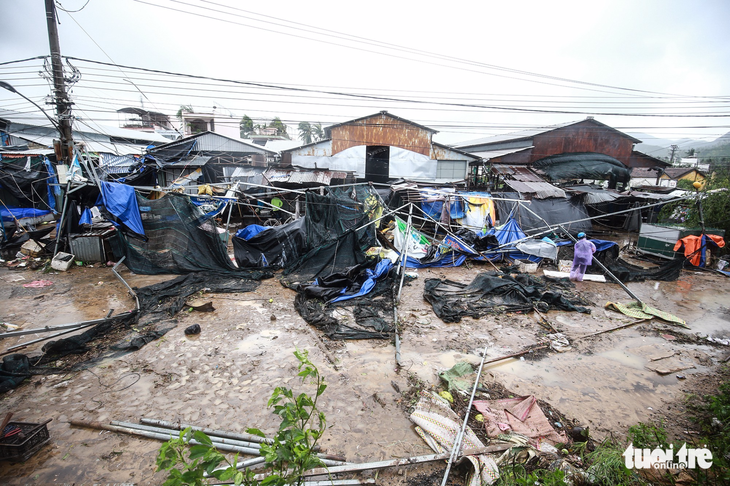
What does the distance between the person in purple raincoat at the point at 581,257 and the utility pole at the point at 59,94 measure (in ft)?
52.6

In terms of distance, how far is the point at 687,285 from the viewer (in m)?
9.36

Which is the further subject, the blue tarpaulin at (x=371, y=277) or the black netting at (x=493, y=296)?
the blue tarpaulin at (x=371, y=277)

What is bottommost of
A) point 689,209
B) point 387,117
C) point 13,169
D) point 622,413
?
point 622,413

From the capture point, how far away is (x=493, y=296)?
7766 mm

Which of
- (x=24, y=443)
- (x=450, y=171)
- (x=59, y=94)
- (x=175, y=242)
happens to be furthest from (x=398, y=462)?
(x=450, y=171)

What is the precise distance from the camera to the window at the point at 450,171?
21.8 metres

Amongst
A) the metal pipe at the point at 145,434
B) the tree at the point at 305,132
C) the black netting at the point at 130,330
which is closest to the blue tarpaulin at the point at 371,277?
the black netting at the point at 130,330

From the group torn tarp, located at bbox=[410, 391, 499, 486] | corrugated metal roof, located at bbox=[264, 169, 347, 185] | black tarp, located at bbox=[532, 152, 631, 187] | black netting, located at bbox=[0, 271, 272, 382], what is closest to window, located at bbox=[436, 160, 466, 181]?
black tarp, located at bbox=[532, 152, 631, 187]

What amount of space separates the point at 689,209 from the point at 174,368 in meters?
17.5

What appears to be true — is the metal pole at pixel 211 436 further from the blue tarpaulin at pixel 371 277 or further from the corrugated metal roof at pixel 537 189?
the corrugated metal roof at pixel 537 189

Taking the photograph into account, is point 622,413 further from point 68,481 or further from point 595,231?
point 595,231

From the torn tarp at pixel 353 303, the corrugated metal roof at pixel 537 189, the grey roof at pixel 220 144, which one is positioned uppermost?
the grey roof at pixel 220 144

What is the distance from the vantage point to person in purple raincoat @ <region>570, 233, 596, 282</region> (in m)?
8.99

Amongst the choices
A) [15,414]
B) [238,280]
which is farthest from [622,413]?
[238,280]
